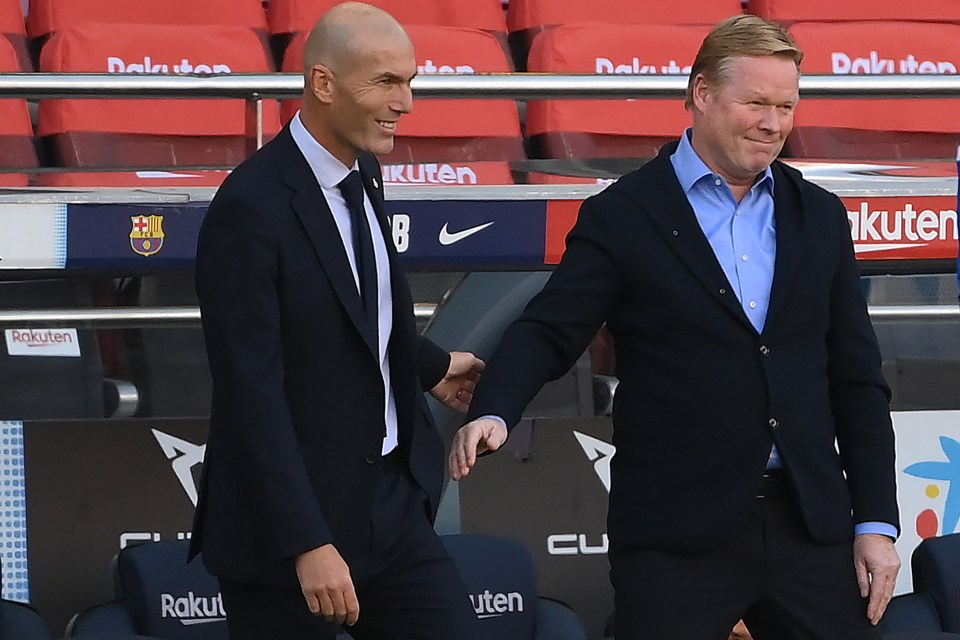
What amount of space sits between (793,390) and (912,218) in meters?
1.50

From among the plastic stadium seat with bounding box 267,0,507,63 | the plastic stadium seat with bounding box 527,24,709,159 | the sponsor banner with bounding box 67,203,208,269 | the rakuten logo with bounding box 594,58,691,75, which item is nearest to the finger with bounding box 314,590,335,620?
the sponsor banner with bounding box 67,203,208,269

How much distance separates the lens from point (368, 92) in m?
2.42

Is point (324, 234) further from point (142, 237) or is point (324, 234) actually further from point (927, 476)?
point (927, 476)

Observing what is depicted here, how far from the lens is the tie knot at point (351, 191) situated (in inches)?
98.7

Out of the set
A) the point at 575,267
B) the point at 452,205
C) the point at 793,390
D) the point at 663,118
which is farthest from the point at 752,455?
the point at 663,118

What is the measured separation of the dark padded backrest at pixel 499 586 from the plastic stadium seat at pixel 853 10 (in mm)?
2645

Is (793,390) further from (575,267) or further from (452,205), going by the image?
(452,205)

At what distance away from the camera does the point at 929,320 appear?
4.25m

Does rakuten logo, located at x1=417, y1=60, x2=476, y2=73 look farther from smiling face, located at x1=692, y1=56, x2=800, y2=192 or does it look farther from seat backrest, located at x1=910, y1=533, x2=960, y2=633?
A: smiling face, located at x1=692, y1=56, x2=800, y2=192

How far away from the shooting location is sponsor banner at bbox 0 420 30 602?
4.20 metres

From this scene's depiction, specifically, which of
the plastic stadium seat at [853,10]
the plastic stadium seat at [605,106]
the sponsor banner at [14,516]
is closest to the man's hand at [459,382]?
the sponsor banner at [14,516]

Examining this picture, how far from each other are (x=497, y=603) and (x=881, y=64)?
2.57m

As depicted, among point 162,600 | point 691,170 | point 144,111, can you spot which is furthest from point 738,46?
point 144,111

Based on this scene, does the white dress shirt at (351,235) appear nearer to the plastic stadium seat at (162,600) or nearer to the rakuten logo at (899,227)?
the plastic stadium seat at (162,600)
